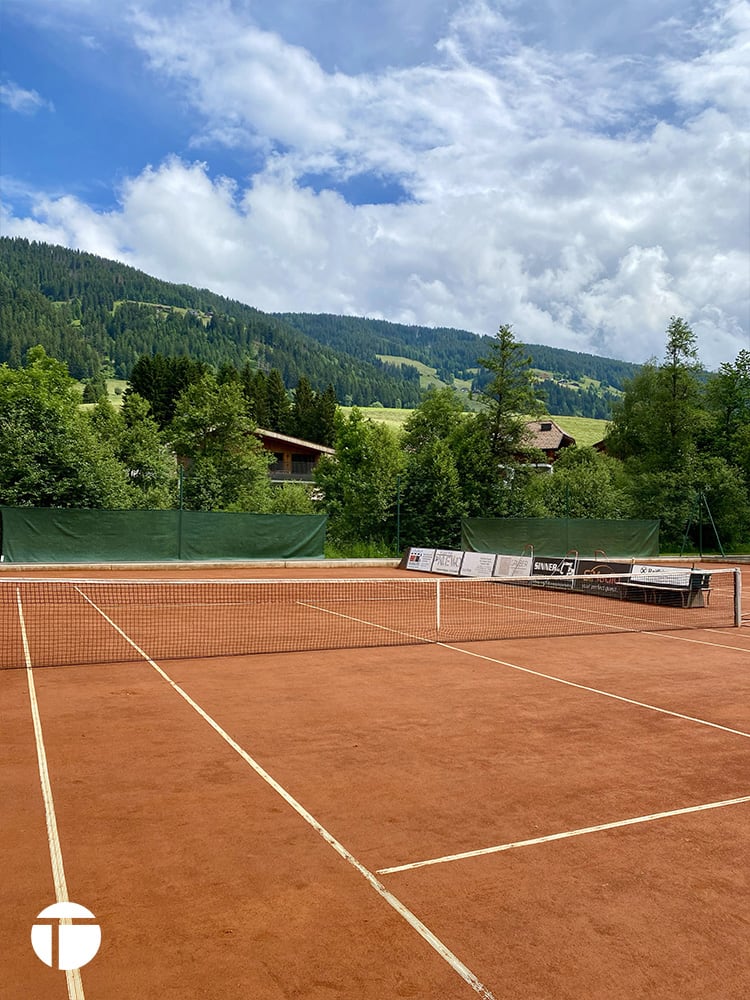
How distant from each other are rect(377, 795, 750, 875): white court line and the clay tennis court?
2 centimetres

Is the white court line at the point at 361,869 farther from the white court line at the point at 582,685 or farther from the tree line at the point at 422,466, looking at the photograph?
the tree line at the point at 422,466

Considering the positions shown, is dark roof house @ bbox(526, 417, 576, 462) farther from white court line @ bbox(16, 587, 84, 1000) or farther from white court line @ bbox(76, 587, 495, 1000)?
white court line @ bbox(16, 587, 84, 1000)

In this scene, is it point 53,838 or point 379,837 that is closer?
point 53,838

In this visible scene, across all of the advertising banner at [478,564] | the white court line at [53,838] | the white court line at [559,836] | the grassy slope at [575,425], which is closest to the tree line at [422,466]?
the advertising banner at [478,564]

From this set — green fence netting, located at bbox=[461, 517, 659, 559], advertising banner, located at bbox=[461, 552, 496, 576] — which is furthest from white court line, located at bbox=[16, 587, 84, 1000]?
green fence netting, located at bbox=[461, 517, 659, 559]

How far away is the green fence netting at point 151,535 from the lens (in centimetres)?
2595

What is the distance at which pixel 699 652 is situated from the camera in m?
13.3

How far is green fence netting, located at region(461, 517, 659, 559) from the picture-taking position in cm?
3122

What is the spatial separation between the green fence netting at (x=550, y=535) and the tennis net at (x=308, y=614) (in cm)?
649

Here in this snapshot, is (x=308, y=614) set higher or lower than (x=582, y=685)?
lower

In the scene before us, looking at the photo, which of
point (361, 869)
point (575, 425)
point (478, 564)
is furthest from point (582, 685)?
point (575, 425)

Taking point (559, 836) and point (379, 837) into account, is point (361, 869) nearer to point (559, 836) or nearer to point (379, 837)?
point (379, 837)

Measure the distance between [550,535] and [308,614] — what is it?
55.9 feet
